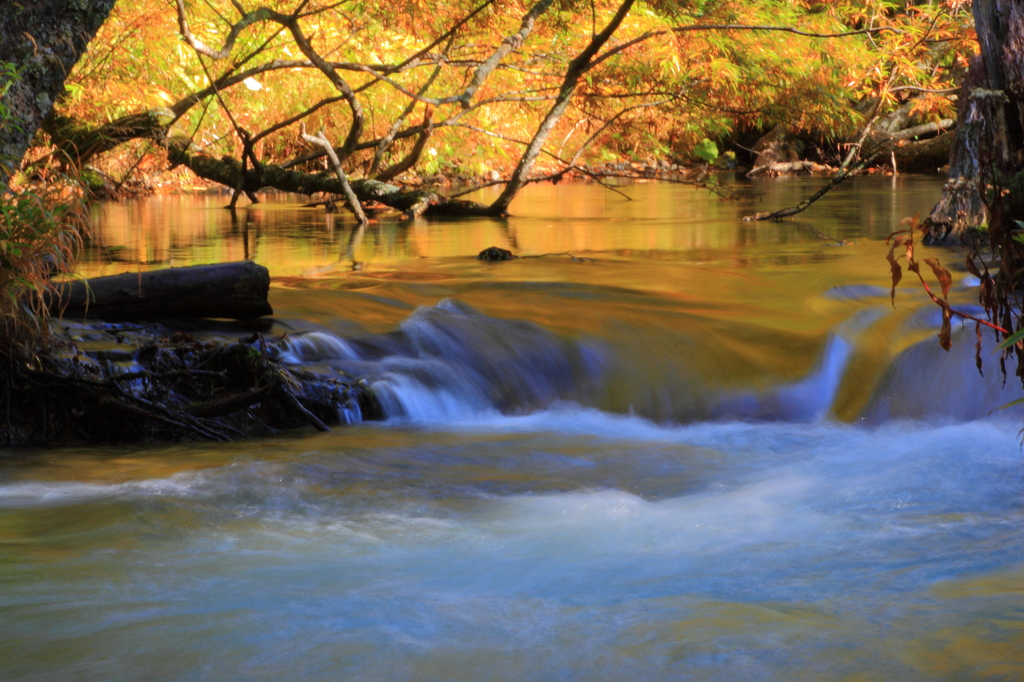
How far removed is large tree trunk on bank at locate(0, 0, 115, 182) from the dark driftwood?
78 centimetres

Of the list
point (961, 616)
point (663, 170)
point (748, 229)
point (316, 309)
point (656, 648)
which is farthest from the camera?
point (663, 170)

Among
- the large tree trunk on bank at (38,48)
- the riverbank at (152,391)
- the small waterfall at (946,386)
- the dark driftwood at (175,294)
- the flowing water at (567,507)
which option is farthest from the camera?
the large tree trunk on bank at (38,48)

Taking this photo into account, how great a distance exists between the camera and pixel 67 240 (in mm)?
3365

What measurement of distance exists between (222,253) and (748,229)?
208 inches

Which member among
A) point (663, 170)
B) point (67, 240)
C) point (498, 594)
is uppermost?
point (663, 170)

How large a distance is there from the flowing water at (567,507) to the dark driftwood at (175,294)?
338 mm

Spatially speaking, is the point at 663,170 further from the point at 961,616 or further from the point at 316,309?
the point at 961,616

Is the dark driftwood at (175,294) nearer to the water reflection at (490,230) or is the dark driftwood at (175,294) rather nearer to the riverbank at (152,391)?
the riverbank at (152,391)

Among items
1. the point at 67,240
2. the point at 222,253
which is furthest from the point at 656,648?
the point at 222,253

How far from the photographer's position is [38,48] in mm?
4395

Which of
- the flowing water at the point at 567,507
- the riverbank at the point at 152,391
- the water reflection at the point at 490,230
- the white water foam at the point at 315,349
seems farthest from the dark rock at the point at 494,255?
the riverbank at the point at 152,391

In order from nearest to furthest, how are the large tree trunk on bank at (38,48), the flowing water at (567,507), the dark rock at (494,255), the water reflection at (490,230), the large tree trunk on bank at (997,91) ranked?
the flowing water at (567,507)
the large tree trunk on bank at (38,48)
the large tree trunk on bank at (997,91)
the dark rock at (494,255)
the water reflection at (490,230)

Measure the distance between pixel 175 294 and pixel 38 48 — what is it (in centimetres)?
131

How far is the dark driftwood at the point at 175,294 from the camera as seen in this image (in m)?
4.00
